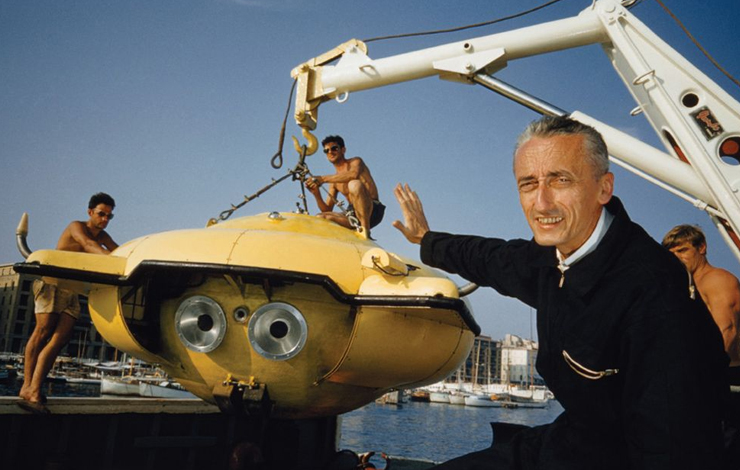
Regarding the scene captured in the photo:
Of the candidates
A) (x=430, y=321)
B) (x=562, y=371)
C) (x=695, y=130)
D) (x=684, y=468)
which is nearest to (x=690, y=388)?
(x=684, y=468)

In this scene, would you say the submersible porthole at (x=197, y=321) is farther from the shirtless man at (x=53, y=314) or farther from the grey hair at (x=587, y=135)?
the grey hair at (x=587, y=135)

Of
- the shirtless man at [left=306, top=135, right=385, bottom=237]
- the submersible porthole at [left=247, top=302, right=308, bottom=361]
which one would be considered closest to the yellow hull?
the submersible porthole at [left=247, top=302, right=308, bottom=361]

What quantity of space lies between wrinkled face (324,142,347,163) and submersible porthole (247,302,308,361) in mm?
2478

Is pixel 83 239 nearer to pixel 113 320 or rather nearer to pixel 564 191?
pixel 113 320

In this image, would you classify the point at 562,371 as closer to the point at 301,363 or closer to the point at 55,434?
the point at 301,363

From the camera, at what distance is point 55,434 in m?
4.83

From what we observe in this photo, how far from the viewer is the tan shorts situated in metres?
4.86

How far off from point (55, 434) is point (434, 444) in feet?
123

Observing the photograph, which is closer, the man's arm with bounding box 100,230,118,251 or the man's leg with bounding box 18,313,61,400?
the man's leg with bounding box 18,313,61,400

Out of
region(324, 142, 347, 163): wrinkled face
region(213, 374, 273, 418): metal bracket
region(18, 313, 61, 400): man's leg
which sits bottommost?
region(213, 374, 273, 418): metal bracket

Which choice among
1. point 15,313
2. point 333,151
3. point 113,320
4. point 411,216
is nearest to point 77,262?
point 113,320

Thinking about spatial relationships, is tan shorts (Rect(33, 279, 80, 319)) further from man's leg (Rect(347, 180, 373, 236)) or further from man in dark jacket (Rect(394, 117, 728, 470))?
man in dark jacket (Rect(394, 117, 728, 470))

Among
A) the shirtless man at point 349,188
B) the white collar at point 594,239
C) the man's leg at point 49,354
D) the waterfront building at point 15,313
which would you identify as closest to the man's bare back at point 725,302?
the white collar at point 594,239

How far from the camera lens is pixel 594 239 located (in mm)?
1684
